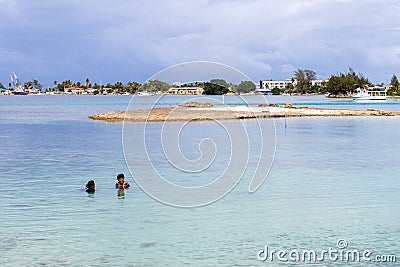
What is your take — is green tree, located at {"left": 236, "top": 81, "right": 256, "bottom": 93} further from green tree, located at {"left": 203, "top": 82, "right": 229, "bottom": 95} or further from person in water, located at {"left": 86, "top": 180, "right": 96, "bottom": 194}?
person in water, located at {"left": 86, "top": 180, "right": 96, "bottom": 194}

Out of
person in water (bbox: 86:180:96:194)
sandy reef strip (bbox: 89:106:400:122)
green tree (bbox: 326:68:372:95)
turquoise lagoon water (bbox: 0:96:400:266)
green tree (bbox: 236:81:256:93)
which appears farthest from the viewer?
green tree (bbox: 326:68:372:95)

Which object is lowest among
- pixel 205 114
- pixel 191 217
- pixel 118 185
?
pixel 191 217

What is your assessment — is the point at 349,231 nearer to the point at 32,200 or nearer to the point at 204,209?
the point at 204,209

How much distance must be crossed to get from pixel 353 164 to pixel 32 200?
12.5 m

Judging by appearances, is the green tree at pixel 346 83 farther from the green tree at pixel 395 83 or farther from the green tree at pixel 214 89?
the green tree at pixel 214 89

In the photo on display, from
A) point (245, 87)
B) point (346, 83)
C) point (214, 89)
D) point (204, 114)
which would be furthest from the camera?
point (346, 83)

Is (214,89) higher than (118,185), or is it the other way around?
(214,89)

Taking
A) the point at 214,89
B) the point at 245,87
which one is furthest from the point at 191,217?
the point at 214,89

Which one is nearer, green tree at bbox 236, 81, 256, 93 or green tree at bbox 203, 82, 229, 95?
green tree at bbox 236, 81, 256, 93

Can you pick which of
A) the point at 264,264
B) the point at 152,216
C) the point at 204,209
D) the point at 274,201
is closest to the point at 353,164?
the point at 274,201

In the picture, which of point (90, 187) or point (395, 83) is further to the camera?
point (395, 83)

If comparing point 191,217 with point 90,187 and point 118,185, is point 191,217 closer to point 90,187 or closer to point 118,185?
point 118,185

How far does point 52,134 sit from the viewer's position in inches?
1519

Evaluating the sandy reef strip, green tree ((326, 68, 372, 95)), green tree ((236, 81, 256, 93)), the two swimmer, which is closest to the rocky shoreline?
the sandy reef strip
